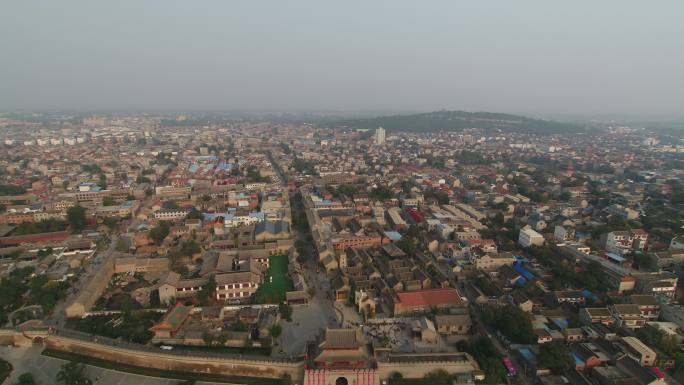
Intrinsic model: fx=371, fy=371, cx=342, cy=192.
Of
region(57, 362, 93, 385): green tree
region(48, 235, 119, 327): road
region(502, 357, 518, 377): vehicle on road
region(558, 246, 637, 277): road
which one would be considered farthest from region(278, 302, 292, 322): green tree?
region(558, 246, 637, 277): road

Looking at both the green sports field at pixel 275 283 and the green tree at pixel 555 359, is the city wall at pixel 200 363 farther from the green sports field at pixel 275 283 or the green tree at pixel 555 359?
the green tree at pixel 555 359

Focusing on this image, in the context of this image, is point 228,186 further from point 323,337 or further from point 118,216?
point 323,337

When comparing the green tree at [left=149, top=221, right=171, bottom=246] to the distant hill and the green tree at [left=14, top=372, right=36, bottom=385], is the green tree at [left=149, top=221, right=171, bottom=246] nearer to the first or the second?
the green tree at [left=14, top=372, right=36, bottom=385]

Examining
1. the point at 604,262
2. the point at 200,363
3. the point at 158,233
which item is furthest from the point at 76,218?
the point at 604,262

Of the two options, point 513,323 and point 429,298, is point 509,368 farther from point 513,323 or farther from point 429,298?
point 429,298

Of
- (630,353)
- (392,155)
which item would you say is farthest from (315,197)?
(392,155)

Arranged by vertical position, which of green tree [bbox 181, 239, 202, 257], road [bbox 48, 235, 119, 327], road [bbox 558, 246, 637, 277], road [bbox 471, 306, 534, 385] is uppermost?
road [bbox 558, 246, 637, 277]

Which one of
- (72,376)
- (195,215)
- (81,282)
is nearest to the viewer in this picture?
(72,376)
